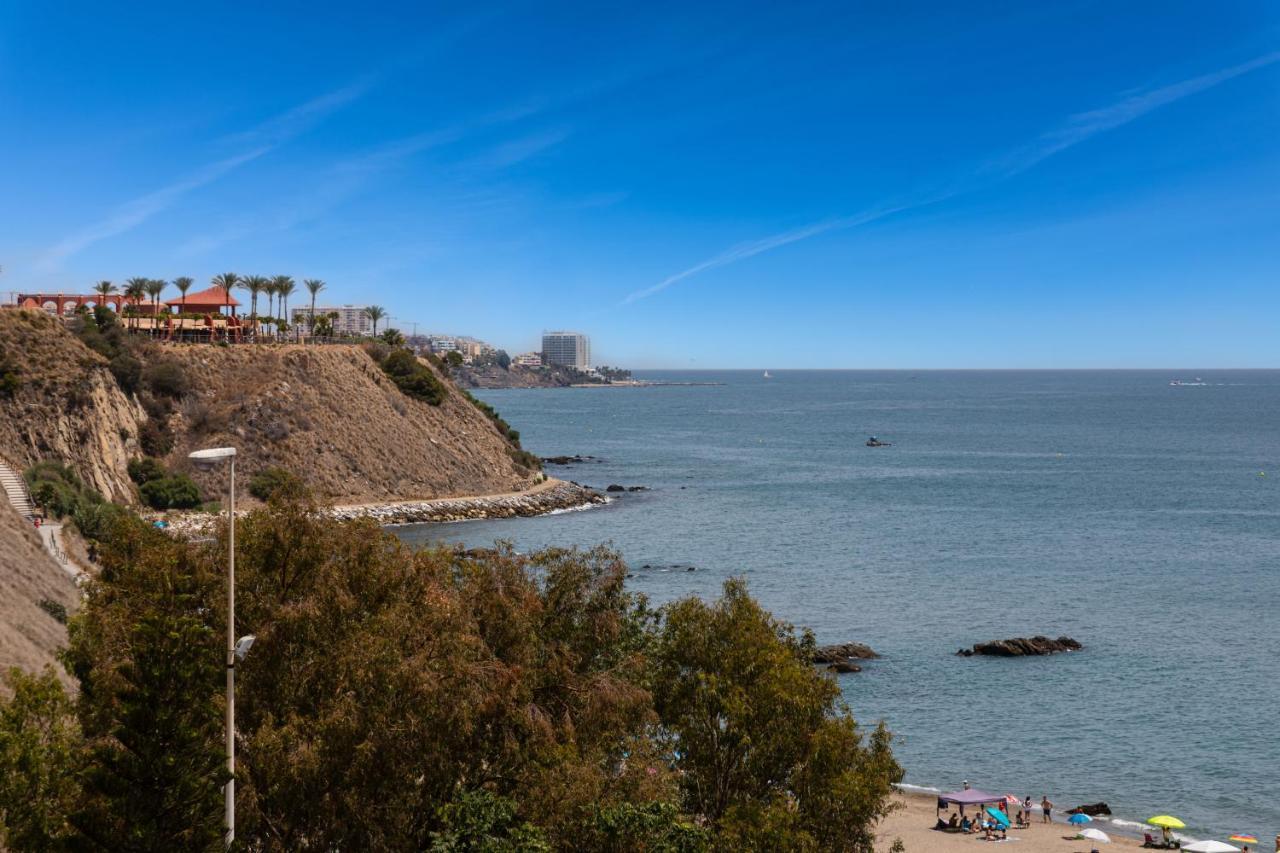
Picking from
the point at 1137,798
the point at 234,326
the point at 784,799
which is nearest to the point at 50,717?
the point at 784,799

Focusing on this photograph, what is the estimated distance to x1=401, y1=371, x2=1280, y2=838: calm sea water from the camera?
33.7m

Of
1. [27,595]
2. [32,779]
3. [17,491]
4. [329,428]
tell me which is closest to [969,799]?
[32,779]

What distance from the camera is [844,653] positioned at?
4241 cm

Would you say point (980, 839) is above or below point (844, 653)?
below

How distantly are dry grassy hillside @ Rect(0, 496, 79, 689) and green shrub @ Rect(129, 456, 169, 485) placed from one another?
101ft

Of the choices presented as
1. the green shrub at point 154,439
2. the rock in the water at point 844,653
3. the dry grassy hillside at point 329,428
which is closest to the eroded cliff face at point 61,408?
the green shrub at point 154,439

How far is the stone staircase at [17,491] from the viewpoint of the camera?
4406cm

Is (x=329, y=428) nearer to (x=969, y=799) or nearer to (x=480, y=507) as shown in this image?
(x=480, y=507)

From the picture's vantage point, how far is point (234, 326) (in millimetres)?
88750

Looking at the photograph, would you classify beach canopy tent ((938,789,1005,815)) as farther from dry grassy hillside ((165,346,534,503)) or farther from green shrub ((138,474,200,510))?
dry grassy hillside ((165,346,534,503))

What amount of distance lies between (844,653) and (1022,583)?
64.5 feet

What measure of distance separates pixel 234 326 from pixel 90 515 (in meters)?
41.5

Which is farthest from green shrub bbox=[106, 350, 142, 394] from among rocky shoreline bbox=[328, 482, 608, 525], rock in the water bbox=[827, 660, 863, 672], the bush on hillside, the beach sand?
the beach sand

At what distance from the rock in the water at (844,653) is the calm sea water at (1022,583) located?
64 cm
